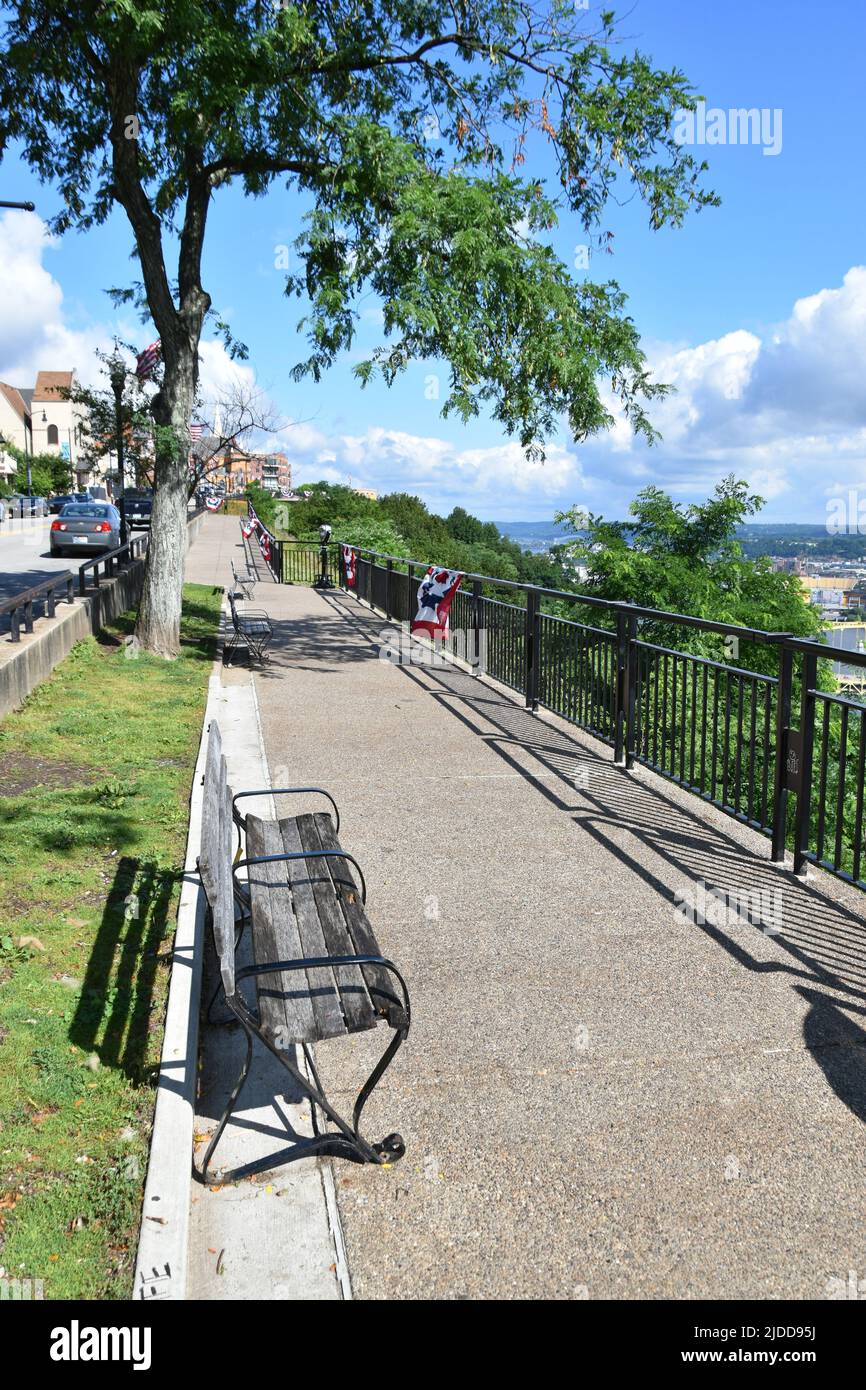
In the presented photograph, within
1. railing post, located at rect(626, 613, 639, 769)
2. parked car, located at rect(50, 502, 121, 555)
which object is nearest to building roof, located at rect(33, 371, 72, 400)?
parked car, located at rect(50, 502, 121, 555)

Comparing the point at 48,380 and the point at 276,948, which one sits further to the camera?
the point at 48,380

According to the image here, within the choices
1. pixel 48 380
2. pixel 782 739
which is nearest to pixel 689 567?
pixel 782 739

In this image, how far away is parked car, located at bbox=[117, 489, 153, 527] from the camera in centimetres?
4656

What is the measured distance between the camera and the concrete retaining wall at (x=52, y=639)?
9.89 meters

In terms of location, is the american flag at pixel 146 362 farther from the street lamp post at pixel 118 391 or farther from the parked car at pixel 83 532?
the parked car at pixel 83 532

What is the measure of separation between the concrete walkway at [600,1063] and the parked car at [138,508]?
41709 mm


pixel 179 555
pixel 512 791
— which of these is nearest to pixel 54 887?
pixel 512 791

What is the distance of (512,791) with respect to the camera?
7758mm

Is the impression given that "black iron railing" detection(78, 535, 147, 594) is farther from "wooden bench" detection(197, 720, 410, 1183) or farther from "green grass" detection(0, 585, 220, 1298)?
"wooden bench" detection(197, 720, 410, 1183)

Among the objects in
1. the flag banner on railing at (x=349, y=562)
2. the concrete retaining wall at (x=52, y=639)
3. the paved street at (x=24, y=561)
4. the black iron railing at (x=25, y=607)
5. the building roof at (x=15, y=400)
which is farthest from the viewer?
the building roof at (x=15, y=400)

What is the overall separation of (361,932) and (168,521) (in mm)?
10939

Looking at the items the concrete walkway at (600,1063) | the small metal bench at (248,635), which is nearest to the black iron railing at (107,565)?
the small metal bench at (248,635)

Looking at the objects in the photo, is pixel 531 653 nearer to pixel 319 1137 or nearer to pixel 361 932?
pixel 361 932

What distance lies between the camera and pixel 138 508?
162ft
